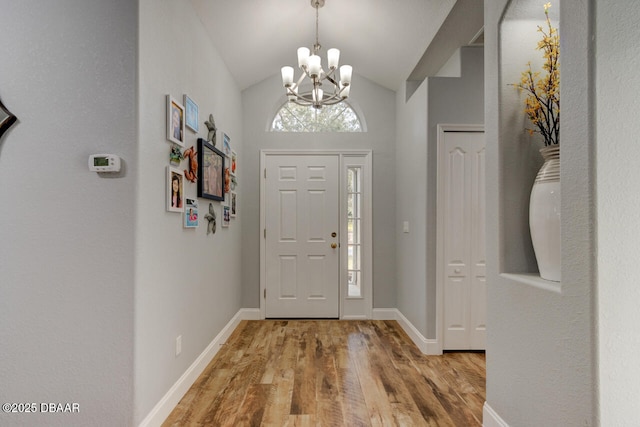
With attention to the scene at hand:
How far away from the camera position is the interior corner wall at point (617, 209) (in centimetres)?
122

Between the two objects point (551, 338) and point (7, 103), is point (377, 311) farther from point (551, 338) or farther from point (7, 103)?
point (7, 103)

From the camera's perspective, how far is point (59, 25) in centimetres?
183

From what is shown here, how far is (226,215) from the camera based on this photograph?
11.6 ft

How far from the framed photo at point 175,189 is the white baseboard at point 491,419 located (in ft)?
6.87

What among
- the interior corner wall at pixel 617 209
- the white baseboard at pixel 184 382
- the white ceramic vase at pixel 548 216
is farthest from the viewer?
the white baseboard at pixel 184 382

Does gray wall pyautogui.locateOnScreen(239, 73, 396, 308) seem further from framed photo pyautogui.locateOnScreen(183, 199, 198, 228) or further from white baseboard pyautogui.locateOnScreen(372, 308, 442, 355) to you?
framed photo pyautogui.locateOnScreen(183, 199, 198, 228)

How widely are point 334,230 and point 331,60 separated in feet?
6.89

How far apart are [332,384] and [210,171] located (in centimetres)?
185

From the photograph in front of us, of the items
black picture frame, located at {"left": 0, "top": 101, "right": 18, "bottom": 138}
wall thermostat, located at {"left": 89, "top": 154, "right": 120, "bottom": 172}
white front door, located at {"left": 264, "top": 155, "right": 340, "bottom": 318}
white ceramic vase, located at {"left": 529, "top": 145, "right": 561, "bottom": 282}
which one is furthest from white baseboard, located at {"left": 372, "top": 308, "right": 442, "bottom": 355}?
black picture frame, located at {"left": 0, "top": 101, "right": 18, "bottom": 138}

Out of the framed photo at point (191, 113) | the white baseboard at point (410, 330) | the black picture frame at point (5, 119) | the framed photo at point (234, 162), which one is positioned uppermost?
the framed photo at point (191, 113)

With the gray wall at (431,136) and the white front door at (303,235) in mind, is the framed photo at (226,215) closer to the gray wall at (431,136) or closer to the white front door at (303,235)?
the white front door at (303,235)

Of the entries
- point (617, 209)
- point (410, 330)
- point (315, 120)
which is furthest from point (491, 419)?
point (315, 120)

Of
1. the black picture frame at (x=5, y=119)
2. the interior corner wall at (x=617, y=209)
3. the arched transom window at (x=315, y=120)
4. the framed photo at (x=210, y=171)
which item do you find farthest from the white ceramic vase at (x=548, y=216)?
Answer: the arched transom window at (x=315, y=120)

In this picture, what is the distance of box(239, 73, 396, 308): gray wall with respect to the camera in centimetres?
432
